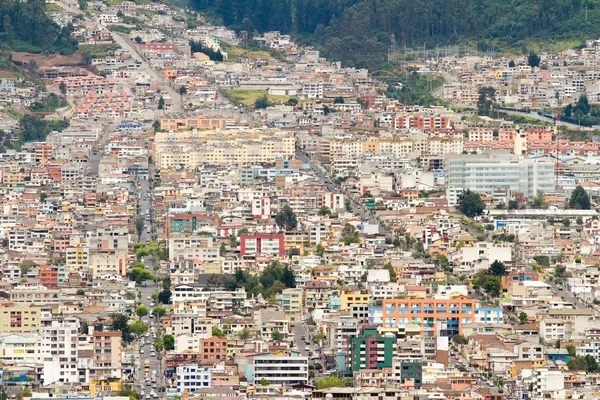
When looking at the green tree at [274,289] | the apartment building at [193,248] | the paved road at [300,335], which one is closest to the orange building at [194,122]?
the apartment building at [193,248]

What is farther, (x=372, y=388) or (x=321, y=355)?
(x=321, y=355)

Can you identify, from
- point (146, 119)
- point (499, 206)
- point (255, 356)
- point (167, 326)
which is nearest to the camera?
point (255, 356)

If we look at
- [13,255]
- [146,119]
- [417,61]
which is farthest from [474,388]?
[417,61]

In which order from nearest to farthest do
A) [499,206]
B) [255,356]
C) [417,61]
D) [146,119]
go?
[255,356], [499,206], [146,119], [417,61]

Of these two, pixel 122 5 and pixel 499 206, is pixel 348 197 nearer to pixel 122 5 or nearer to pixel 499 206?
pixel 499 206
